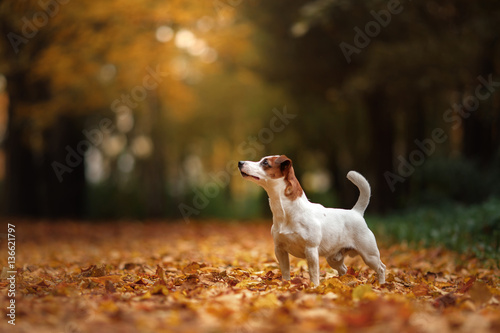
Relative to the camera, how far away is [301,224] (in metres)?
4.74

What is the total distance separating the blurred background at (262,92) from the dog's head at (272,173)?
16.5 feet

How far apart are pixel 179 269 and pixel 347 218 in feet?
7.16

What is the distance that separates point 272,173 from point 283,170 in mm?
102

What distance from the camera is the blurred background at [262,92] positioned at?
13523 millimetres

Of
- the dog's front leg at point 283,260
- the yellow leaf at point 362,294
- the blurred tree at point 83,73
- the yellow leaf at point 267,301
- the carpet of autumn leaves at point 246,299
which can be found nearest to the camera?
the carpet of autumn leaves at point 246,299

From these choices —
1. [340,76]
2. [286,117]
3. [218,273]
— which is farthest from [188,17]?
[218,273]

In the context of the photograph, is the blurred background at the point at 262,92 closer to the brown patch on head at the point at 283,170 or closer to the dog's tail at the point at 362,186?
the dog's tail at the point at 362,186

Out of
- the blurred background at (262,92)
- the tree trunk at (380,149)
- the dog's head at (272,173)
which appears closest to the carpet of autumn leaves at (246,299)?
the dog's head at (272,173)

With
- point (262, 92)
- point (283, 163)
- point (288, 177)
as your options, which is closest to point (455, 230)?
point (288, 177)

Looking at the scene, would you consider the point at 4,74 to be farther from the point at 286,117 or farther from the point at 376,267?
the point at 376,267

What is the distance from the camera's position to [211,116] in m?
26.0

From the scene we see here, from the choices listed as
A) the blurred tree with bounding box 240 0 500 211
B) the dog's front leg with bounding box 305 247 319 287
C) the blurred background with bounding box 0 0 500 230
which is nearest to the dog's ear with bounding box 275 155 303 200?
the dog's front leg with bounding box 305 247 319 287

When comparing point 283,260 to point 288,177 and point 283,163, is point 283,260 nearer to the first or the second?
point 288,177

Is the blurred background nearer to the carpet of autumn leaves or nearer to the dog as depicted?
the carpet of autumn leaves
